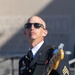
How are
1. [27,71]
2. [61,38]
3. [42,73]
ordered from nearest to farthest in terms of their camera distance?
[42,73] < [27,71] < [61,38]

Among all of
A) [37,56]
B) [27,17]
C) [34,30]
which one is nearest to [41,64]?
[37,56]

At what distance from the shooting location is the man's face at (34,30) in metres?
3.02

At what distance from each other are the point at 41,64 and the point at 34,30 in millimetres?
329

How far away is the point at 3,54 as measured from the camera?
12.4 meters

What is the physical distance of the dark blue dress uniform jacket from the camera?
272cm

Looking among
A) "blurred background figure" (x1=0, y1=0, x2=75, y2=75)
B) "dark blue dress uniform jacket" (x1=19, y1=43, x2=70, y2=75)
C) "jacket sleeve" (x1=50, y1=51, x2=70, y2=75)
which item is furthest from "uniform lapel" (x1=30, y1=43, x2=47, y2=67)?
"blurred background figure" (x1=0, y1=0, x2=75, y2=75)

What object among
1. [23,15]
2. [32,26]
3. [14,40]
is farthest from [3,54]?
[32,26]

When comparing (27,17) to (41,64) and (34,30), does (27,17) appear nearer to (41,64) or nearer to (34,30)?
(34,30)

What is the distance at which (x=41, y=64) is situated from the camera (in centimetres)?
286

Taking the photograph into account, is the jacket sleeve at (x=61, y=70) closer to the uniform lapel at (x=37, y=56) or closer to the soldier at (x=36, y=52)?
the soldier at (x=36, y=52)

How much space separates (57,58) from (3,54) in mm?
10016

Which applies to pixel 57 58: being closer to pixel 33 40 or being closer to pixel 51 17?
pixel 33 40

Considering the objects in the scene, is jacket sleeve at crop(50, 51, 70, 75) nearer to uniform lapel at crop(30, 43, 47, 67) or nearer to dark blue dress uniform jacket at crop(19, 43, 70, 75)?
dark blue dress uniform jacket at crop(19, 43, 70, 75)

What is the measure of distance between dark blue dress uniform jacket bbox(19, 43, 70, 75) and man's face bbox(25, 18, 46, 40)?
9 cm
